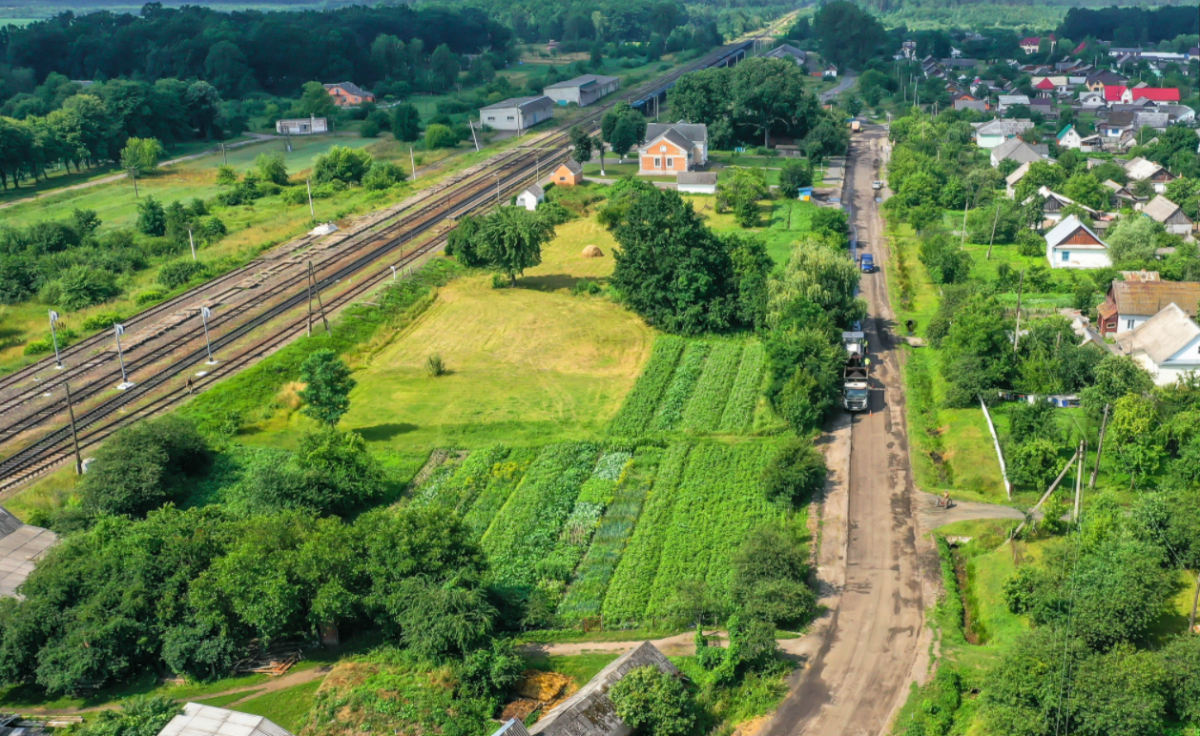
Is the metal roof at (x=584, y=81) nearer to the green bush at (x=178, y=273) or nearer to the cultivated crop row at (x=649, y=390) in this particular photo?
the green bush at (x=178, y=273)

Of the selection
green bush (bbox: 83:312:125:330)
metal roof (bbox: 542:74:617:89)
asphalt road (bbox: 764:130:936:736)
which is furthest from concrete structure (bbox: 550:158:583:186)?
metal roof (bbox: 542:74:617:89)

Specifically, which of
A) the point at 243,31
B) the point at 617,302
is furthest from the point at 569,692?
the point at 243,31

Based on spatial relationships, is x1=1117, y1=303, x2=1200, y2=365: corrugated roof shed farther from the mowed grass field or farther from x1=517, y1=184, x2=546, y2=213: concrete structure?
x1=517, y1=184, x2=546, y2=213: concrete structure

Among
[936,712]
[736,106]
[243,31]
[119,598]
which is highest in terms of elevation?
[243,31]

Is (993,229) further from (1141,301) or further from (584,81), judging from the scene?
(584,81)

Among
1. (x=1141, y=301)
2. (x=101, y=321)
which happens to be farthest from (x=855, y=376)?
(x=101, y=321)

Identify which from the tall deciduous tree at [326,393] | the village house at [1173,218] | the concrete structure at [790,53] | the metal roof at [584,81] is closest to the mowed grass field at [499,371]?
the tall deciduous tree at [326,393]

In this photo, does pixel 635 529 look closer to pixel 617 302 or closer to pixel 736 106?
pixel 617 302
